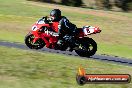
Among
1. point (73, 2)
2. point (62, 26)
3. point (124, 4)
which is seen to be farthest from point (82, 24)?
point (124, 4)

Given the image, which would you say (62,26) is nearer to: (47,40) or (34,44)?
(47,40)

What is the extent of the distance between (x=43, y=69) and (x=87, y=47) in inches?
142

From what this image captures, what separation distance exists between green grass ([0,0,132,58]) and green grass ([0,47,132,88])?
18.3ft

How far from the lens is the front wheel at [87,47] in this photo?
738 inches

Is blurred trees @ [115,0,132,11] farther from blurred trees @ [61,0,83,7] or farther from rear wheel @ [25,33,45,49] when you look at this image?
rear wheel @ [25,33,45,49]

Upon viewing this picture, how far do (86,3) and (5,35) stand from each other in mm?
34183

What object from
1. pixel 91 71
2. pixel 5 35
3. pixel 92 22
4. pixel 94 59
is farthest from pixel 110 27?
pixel 91 71

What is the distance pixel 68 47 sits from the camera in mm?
19688

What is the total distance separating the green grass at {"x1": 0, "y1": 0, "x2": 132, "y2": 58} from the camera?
1081 inches

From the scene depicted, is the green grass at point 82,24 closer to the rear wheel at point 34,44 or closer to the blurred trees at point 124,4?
the rear wheel at point 34,44

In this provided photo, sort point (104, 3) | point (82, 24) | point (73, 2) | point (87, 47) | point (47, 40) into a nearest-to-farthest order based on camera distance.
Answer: point (87, 47)
point (47, 40)
point (82, 24)
point (73, 2)
point (104, 3)

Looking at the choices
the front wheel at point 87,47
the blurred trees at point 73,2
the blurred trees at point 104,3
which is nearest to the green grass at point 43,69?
the front wheel at point 87,47

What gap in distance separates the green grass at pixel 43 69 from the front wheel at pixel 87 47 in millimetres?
397

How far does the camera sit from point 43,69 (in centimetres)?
1600
